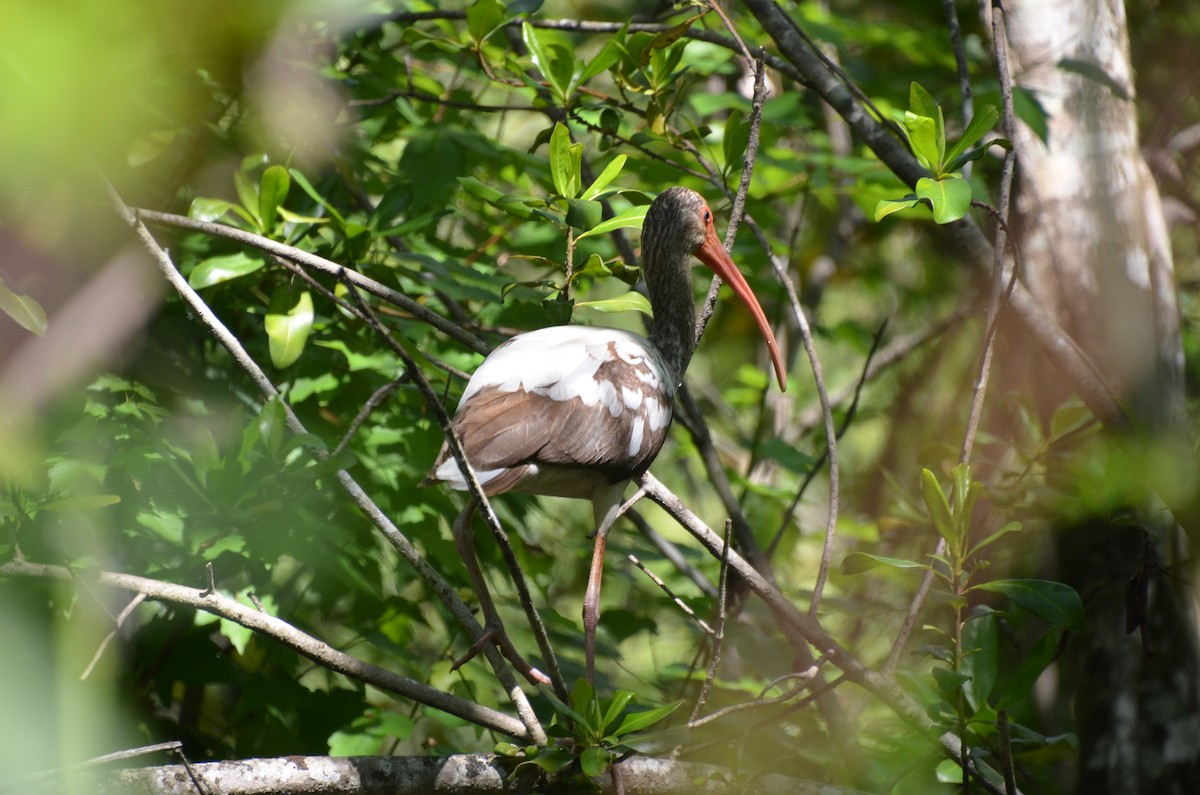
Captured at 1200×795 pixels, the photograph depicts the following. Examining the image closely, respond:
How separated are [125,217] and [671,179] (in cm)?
220

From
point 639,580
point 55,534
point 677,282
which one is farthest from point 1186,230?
point 55,534

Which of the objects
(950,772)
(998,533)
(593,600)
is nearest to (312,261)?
(593,600)

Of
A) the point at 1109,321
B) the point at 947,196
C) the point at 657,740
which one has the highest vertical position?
the point at 947,196

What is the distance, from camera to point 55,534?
2324mm

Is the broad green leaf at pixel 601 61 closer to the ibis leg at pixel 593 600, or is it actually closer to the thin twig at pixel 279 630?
the ibis leg at pixel 593 600

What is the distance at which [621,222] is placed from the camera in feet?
8.63

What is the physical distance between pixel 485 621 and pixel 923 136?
1.61 metres

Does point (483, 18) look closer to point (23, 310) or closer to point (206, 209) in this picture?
point (206, 209)

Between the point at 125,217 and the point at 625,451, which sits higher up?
the point at 125,217

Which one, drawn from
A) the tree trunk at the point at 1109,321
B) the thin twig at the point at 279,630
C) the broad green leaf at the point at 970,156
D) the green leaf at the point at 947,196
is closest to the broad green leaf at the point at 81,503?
the thin twig at the point at 279,630

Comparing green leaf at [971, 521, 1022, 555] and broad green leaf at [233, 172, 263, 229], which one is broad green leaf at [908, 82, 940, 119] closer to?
green leaf at [971, 521, 1022, 555]

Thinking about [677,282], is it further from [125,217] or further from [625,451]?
[125,217]

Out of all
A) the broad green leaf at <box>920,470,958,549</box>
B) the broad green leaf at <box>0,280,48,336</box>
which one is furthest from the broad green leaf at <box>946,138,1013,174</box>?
the broad green leaf at <box>0,280,48,336</box>

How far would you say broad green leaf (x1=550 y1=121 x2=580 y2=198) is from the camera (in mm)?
2660
